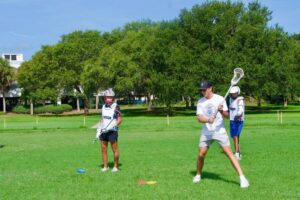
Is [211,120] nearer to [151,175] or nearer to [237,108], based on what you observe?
[151,175]

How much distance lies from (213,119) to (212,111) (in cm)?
23

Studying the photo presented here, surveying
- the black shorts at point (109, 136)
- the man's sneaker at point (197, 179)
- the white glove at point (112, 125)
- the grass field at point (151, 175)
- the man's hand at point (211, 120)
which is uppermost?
the man's hand at point (211, 120)

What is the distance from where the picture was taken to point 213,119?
9.63 m

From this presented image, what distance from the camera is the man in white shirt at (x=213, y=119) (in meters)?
9.66

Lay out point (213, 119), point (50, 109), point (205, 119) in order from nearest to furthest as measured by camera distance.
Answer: point (213, 119) → point (205, 119) → point (50, 109)

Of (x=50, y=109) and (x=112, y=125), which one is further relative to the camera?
(x=50, y=109)

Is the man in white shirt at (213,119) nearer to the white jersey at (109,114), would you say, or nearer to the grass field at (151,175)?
→ the grass field at (151,175)

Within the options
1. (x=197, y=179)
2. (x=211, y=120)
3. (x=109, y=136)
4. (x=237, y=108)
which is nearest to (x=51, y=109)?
(x=237, y=108)

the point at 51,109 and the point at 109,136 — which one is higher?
the point at 109,136

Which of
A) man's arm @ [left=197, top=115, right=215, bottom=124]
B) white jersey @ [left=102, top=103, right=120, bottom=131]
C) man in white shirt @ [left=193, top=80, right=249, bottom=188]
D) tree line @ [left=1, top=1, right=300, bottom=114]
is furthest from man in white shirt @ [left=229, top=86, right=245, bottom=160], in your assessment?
tree line @ [left=1, top=1, right=300, bottom=114]

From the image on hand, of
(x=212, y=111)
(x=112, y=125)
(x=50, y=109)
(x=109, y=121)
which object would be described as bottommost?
(x=50, y=109)

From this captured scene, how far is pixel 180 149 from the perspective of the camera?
17500mm

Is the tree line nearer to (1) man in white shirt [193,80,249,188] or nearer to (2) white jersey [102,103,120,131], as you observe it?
(2) white jersey [102,103,120,131]

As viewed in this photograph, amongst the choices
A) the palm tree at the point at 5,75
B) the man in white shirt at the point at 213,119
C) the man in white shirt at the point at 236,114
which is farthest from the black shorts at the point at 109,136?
the palm tree at the point at 5,75
